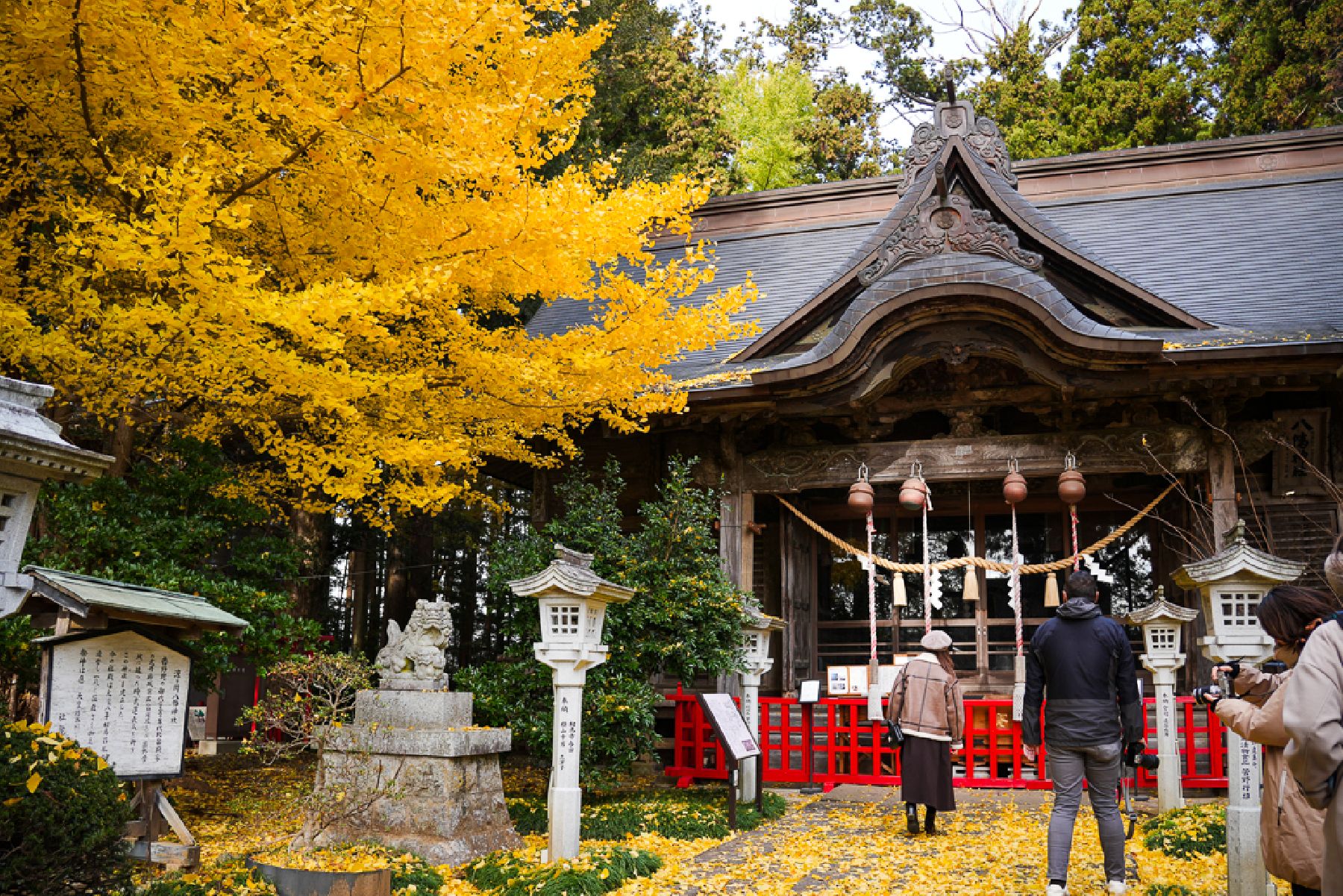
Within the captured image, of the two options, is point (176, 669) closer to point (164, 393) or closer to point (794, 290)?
point (164, 393)

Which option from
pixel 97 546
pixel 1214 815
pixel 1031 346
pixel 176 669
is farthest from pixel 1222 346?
pixel 97 546

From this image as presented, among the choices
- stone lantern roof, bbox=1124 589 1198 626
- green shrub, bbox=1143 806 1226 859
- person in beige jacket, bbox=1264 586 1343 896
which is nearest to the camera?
person in beige jacket, bbox=1264 586 1343 896

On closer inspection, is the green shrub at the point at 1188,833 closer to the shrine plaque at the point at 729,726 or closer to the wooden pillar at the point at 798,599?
the shrine plaque at the point at 729,726

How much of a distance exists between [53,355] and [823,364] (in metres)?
6.96

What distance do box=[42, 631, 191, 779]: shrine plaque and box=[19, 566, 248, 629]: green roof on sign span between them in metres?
0.23

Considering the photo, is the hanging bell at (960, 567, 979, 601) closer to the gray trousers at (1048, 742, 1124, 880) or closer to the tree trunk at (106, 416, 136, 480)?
the gray trousers at (1048, 742, 1124, 880)

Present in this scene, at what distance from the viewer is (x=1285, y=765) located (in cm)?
359

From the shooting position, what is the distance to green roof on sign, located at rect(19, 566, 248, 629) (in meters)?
5.64

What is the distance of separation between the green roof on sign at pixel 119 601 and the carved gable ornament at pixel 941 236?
7.56 m

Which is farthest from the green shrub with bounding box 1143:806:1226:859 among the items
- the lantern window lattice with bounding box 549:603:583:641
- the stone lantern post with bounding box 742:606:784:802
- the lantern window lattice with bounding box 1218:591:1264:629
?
the lantern window lattice with bounding box 549:603:583:641

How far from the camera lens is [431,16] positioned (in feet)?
22.8

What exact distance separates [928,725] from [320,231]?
636 cm

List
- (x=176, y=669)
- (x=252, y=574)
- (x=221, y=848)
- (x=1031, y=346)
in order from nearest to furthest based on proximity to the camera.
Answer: (x=176, y=669) < (x=221, y=848) < (x=252, y=574) < (x=1031, y=346)

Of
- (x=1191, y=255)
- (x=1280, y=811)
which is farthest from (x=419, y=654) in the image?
(x=1191, y=255)
